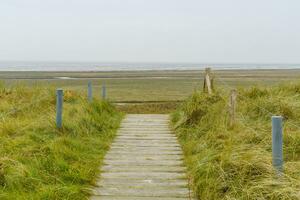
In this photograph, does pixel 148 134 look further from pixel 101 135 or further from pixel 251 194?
pixel 251 194

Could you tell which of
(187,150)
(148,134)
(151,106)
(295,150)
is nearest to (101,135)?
(148,134)

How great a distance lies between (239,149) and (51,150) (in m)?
2.72

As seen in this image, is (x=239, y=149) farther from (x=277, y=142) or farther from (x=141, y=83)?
(x=141, y=83)

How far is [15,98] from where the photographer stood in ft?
42.5

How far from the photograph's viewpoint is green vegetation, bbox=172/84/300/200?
4.80 m

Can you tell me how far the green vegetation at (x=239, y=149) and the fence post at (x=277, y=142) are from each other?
0.35 feet

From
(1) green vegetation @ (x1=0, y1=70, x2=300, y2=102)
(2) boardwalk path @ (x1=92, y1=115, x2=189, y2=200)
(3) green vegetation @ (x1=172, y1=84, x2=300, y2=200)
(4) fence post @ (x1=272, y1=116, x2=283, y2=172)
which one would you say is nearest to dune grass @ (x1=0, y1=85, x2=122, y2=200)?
(2) boardwalk path @ (x1=92, y1=115, x2=189, y2=200)

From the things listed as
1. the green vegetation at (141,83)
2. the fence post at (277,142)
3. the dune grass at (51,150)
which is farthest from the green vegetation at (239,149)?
the green vegetation at (141,83)

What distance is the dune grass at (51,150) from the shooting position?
5371mm

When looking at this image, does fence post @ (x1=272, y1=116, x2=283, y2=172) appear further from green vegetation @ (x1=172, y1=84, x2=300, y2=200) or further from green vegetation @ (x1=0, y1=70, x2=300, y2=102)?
green vegetation @ (x1=0, y1=70, x2=300, y2=102)

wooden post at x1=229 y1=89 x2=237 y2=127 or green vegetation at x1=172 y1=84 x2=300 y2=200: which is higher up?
wooden post at x1=229 y1=89 x2=237 y2=127

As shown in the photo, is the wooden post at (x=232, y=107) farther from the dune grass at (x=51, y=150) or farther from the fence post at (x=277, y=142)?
the fence post at (x=277, y=142)

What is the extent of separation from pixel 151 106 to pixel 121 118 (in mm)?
5543

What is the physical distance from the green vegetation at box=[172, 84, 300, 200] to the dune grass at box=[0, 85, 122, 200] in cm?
153
